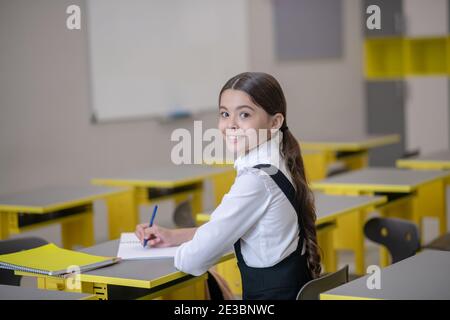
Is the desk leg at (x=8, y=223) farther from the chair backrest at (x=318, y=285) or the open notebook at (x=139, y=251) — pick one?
the chair backrest at (x=318, y=285)

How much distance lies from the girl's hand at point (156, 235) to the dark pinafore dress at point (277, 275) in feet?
1.11

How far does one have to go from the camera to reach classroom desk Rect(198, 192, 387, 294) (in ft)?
10.1

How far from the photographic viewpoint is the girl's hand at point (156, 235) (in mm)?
2443

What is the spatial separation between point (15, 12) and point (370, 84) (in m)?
4.92

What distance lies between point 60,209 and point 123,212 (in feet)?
1.86

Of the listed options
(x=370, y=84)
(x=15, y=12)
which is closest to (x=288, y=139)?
(x=15, y=12)

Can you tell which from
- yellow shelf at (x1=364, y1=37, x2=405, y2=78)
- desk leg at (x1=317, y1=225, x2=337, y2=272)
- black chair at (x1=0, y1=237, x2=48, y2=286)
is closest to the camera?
black chair at (x1=0, y1=237, x2=48, y2=286)

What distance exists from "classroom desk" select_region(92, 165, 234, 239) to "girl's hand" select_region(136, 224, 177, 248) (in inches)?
85.3

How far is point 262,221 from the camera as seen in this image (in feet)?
7.09

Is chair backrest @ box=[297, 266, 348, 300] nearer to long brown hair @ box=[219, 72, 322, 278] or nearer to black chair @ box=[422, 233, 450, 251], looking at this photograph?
long brown hair @ box=[219, 72, 322, 278]

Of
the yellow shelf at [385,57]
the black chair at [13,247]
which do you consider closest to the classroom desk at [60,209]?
the black chair at [13,247]

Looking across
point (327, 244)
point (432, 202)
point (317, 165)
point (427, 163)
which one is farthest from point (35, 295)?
point (317, 165)

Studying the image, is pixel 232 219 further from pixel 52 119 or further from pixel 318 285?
pixel 52 119

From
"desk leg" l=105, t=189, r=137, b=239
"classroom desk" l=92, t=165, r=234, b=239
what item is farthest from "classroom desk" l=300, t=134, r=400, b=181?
"desk leg" l=105, t=189, r=137, b=239
